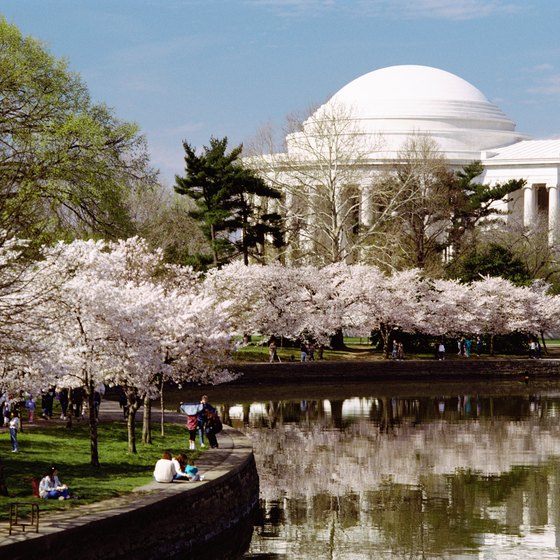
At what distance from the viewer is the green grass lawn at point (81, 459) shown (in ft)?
90.0

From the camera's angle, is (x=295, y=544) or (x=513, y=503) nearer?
(x=295, y=544)

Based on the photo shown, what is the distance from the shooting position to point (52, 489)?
86.7ft

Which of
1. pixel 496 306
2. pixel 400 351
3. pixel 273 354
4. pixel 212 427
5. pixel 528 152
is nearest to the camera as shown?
pixel 212 427

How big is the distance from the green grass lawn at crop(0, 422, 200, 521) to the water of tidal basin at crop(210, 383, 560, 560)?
112 inches

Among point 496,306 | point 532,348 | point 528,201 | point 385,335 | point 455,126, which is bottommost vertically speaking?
point 532,348

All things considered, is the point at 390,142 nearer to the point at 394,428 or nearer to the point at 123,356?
the point at 394,428

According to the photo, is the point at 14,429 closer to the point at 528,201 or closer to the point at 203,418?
the point at 203,418

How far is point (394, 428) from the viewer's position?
160 ft

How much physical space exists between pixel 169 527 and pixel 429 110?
107953 millimetres

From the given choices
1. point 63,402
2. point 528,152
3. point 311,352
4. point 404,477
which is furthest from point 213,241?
point 528,152

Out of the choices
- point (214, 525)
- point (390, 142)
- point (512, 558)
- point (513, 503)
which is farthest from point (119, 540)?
point (390, 142)

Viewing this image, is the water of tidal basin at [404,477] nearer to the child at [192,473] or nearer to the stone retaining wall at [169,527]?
the stone retaining wall at [169,527]

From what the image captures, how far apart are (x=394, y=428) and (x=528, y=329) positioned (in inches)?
1407

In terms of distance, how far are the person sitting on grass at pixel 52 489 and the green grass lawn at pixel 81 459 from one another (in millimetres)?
254
